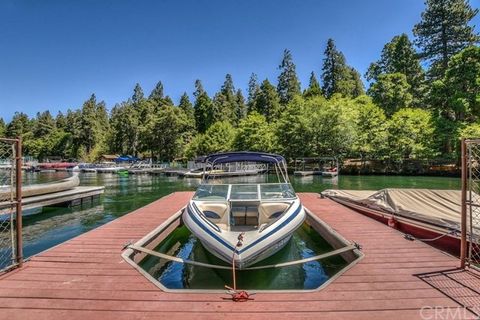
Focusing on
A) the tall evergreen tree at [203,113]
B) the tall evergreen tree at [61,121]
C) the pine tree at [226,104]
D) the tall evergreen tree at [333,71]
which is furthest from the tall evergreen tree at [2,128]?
the tall evergreen tree at [333,71]

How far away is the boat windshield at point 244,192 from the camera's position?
287 inches

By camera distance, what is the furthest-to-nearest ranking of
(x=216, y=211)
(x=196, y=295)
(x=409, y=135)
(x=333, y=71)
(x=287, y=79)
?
(x=287, y=79) < (x=333, y=71) < (x=409, y=135) < (x=216, y=211) < (x=196, y=295)

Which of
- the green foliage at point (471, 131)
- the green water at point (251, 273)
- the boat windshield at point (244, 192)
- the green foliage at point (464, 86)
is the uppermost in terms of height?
the green foliage at point (464, 86)

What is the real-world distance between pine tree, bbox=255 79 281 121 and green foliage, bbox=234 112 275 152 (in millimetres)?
10230

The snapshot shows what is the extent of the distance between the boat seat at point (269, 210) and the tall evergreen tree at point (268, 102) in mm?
51923

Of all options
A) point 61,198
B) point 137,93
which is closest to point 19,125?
point 137,93

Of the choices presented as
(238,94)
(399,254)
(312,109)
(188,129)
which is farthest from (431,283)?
(238,94)

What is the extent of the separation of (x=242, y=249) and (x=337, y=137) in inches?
1493

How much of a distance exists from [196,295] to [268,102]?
57521 mm

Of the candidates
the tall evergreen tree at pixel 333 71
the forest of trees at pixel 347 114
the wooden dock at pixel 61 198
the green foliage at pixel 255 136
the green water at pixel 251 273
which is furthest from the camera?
the tall evergreen tree at pixel 333 71

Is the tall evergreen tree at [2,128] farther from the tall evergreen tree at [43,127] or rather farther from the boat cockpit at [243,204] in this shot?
the boat cockpit at [243,204]

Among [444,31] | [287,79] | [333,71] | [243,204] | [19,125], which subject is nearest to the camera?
[243,204]

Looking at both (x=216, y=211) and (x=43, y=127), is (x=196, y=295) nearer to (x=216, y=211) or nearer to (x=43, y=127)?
(x=216, y=211)

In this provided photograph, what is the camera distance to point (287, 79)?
64.2 meters
